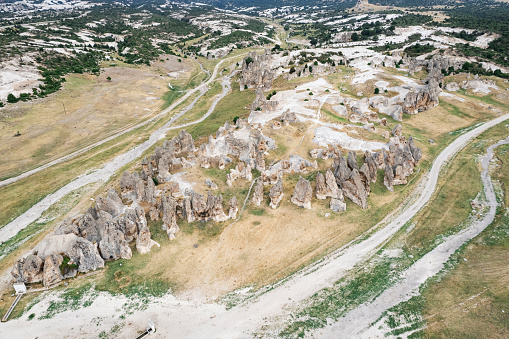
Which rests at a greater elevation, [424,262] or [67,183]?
[67,183]

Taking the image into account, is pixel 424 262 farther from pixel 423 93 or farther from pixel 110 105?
pixel 110 105

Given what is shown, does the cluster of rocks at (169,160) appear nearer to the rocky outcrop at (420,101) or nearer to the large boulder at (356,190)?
the large boulder at (356,190)

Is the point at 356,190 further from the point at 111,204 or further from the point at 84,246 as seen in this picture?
the point at 84,246

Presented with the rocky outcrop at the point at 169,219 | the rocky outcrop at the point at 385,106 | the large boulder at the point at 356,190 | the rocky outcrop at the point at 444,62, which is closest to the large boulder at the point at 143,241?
the rocky outcrop at the point at 169,219

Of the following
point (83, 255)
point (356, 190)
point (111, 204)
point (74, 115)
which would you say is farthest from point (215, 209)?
point (74, 115)

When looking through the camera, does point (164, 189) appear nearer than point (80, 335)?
No

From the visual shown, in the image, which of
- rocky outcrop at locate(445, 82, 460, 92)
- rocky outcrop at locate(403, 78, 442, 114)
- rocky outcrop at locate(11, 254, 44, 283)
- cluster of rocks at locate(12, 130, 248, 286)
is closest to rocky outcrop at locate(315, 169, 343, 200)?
cluster of rocks at locate(12, 130, 248, 286)

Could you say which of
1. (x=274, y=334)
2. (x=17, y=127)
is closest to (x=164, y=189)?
(x=274, y=334)

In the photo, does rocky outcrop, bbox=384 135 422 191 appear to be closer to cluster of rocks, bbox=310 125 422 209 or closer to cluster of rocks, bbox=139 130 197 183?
cluster of rocks, bbox=310 125 422 209
